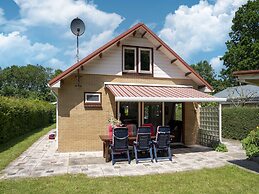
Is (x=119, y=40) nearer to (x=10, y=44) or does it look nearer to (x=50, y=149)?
(x=50, y=149)

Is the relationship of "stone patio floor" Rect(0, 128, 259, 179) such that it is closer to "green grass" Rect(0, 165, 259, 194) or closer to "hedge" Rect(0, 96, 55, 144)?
"green grass" Rect(0, 165, 259, 194)

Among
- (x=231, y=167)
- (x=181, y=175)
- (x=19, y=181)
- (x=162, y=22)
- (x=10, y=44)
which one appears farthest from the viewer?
(x=10, y=44)

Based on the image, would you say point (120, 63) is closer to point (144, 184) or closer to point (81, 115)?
point (81, 115)

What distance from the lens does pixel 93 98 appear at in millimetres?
19922

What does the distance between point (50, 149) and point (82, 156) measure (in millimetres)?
4171

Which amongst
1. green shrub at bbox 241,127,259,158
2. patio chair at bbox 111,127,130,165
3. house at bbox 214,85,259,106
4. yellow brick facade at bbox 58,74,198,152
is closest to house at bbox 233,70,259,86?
green shrub at bbox 241,127,259,158

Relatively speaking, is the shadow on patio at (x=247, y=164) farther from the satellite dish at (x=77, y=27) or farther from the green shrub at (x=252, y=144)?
the satellite dish at (x=77, y=27)

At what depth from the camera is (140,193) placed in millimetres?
10352

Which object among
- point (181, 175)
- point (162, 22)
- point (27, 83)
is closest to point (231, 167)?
point (181, 175)

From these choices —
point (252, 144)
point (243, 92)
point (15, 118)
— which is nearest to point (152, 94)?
point (252, 144)

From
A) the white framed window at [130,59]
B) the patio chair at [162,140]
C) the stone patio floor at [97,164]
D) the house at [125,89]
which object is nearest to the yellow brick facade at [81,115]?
the house at [125,89]

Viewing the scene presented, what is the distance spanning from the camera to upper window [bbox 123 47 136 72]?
2091cm

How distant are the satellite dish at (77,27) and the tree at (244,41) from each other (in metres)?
44.5

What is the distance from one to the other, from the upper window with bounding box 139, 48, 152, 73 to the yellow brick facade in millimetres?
2456
